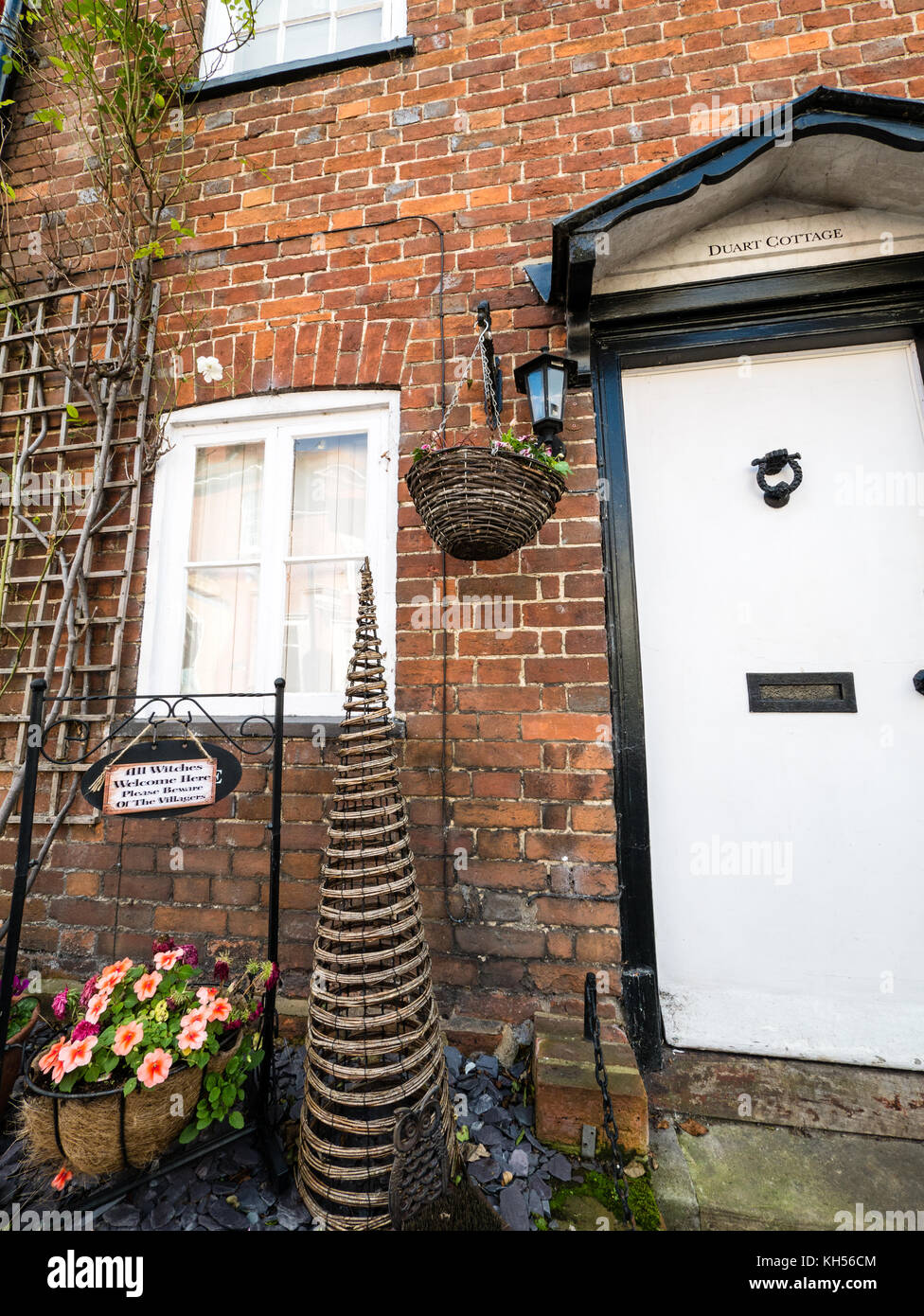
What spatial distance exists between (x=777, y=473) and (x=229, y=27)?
3.53 m

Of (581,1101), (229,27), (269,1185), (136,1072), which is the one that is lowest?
(269,1185)

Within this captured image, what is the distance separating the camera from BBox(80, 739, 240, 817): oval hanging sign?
1.63m

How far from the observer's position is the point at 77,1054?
4.53ft

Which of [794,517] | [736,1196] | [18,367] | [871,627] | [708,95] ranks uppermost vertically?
[708,95]

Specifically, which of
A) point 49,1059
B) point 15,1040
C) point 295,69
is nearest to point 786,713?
point 49,1059

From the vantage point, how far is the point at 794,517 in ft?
7.34

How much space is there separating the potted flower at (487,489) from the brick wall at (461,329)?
1.28 ft

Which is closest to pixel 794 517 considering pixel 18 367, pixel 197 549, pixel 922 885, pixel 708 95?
pixel 922 885

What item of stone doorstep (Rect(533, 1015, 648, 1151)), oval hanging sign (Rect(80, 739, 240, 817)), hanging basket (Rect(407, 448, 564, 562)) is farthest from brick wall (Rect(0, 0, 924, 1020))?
oval hanging sign (Rect(80, 739, 240, 817))

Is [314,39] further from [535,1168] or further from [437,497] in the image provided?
[535,1168]

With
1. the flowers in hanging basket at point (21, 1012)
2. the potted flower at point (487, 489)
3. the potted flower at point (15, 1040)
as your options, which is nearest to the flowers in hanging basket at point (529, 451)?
the potted flower at point (487, 489)

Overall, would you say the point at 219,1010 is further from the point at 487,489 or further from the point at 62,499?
the point at 62,499

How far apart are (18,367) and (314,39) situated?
7.29ft

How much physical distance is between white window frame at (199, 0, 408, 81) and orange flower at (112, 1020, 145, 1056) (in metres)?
3.91
